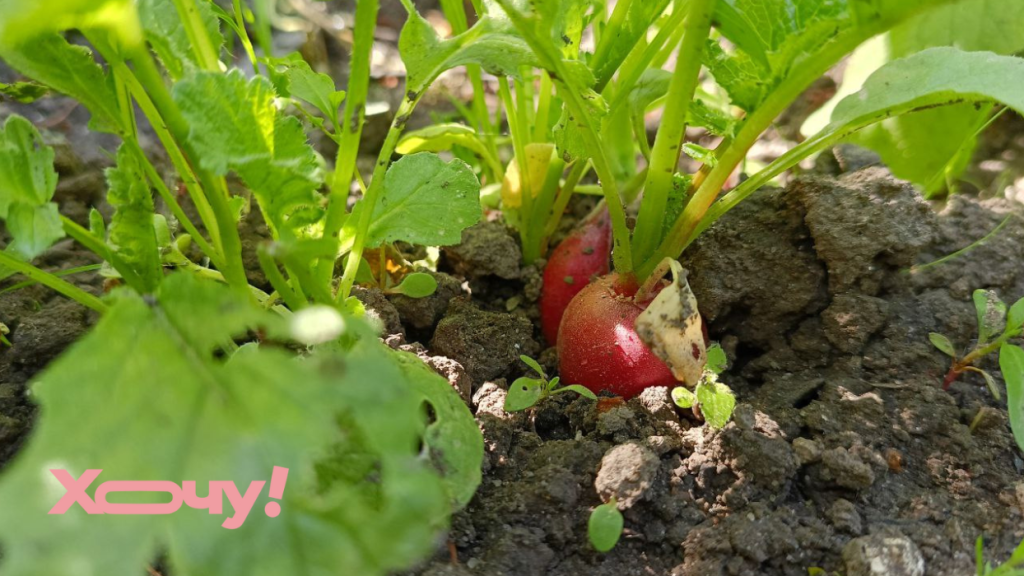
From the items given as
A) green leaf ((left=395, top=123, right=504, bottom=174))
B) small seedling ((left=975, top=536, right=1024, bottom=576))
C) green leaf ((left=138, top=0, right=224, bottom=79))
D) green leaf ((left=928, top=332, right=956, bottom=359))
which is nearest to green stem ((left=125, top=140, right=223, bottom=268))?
green leaf ((left=138, top=0, right=224, bottom=79))

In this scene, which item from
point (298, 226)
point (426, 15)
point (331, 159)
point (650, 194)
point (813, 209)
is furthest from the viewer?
point (426, 15)

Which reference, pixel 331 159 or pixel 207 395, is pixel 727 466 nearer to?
pixel 207 395

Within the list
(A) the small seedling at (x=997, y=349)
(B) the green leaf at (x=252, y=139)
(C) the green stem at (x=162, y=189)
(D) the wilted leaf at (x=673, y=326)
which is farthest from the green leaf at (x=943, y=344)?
(C) the green stem at (x=162, y=189)

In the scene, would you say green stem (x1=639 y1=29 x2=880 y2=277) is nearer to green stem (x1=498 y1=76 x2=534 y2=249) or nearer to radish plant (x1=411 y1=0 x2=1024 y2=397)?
radish plant (x1=411 y1=0 x2=1024 y2=397)

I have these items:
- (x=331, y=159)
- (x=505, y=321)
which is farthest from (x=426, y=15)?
(x=505, y=321)

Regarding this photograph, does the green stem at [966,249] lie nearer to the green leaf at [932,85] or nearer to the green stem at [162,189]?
the green leaf at [932,85]

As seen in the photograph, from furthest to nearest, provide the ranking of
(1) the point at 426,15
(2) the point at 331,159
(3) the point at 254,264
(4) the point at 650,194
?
(1) the point at 426,15, (2) the point at 331,159, (3) the point at 254,264, (4) the point at 650,194

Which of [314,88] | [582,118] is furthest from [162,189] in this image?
[582,118]
